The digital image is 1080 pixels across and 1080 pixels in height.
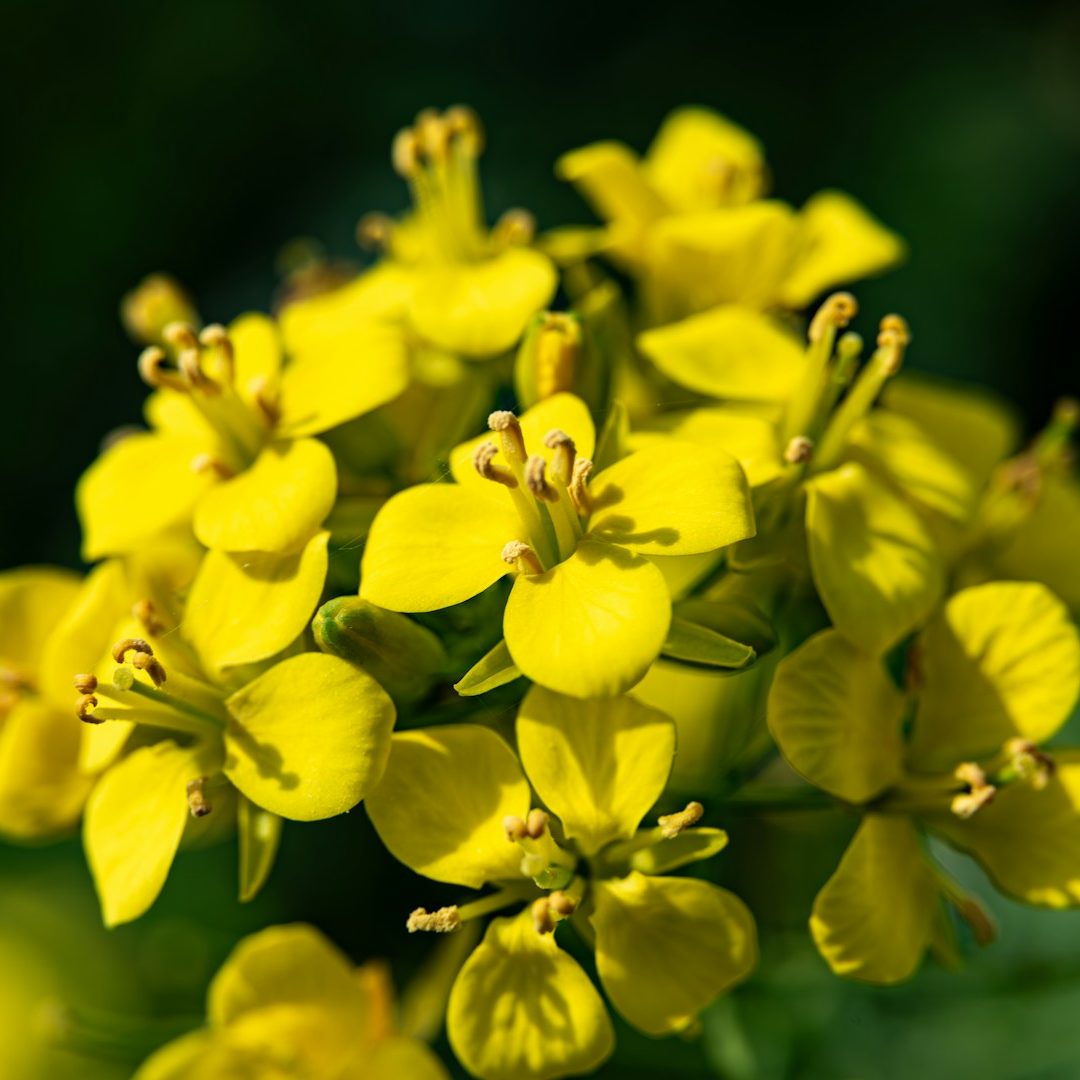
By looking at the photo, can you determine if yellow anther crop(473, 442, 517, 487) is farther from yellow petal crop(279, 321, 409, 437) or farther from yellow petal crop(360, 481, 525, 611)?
yellow petal crop(279, 321, 409, 437)

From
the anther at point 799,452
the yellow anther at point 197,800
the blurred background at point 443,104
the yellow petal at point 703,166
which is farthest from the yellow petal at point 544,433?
the blurred background at point 443,104

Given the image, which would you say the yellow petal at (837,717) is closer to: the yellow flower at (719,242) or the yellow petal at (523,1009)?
the yellow petal at (523,1009)

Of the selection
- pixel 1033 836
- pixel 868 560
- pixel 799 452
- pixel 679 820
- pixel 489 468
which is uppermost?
pixel 489 468

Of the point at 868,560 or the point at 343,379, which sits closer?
the point at 868,560

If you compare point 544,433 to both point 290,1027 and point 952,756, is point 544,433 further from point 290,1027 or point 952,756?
point 290,1027

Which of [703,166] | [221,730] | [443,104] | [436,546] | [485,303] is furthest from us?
[443,104]

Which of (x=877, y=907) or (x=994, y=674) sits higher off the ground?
(x=994, y=674)

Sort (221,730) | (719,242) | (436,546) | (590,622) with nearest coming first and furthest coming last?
(590,622)
(436,546)
(221,730)
(719,242)

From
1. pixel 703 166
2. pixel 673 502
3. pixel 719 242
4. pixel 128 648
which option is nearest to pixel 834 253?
pixel 719 242
